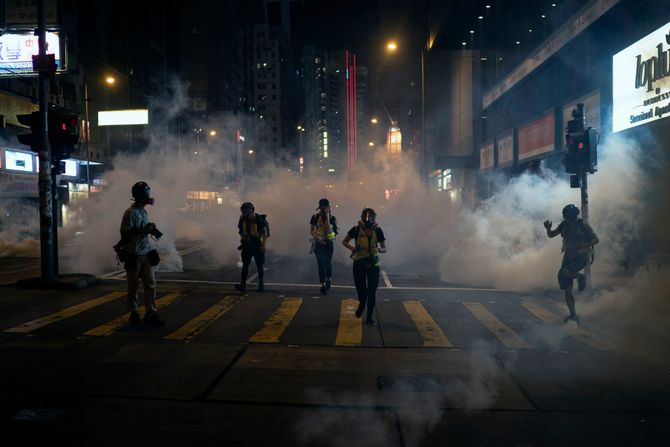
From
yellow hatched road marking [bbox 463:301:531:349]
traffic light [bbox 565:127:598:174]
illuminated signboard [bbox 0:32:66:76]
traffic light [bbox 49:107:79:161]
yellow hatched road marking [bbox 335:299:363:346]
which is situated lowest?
yellow hatched road marking [bbox 463:301:531:349]

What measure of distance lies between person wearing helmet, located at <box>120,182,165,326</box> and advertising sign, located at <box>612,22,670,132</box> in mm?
10971

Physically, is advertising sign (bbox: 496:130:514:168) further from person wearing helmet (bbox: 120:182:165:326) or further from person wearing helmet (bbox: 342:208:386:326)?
person wearing helmet (bbox: 120:182:165:326)

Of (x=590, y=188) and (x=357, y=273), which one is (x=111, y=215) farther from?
(x=590, y=188)

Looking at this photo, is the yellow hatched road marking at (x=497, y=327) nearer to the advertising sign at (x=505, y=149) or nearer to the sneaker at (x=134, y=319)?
the sneaker at (x=134, y=319)

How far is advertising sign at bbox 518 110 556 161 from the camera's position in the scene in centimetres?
1967

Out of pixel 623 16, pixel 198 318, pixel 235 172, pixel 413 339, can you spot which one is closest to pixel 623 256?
pixel 623 16

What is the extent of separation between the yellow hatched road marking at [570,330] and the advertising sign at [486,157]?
1978cm

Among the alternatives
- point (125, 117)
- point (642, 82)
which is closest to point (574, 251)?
point (642, 82)

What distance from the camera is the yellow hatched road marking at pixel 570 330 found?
693 cm

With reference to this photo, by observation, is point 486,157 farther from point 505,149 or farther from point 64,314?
point 64,314

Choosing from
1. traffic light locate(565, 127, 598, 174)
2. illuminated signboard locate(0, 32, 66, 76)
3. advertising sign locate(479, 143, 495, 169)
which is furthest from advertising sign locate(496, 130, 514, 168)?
illuminated signboard locate(0, 32, 66, 76)

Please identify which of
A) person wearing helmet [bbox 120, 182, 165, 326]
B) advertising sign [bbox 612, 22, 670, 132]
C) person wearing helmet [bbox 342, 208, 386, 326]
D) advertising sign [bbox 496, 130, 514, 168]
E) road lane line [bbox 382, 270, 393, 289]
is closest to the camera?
person wearing helmet [bbox 120, 182, 165, 326]

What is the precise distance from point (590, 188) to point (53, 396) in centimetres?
1299

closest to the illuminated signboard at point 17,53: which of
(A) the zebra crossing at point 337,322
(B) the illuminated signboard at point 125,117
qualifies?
(A) the zebra crossing at point 337,322
